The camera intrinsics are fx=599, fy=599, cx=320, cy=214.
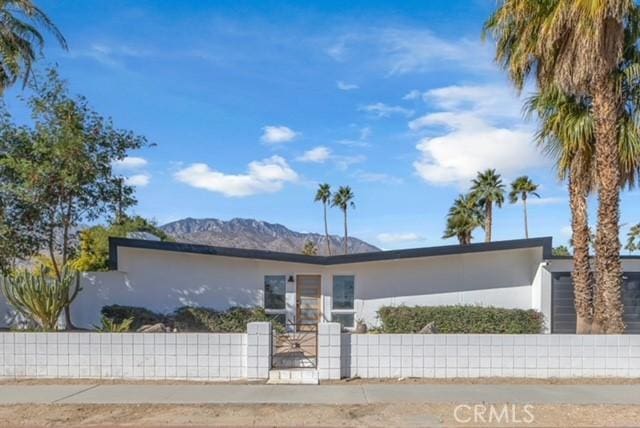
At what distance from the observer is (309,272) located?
18344mm

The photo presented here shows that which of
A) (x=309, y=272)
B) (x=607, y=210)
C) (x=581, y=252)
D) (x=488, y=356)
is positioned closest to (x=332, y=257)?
(x=309, y=272)

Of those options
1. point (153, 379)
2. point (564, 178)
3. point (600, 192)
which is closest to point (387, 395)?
point (153, 379)

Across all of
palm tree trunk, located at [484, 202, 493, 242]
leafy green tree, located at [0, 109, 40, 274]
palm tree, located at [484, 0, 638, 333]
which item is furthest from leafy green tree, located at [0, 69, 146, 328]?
palm tree trunk, located at [484, 202, 493, 242]

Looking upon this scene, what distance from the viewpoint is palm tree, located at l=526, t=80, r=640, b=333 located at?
44.1 feet

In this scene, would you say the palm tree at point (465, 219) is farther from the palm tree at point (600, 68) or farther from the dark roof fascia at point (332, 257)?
the palm tree at point (600, 68)

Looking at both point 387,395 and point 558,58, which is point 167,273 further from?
point 558,58

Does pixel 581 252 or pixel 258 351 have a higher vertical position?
pixel 581 252

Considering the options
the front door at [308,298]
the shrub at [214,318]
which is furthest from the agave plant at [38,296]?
the front door at [308,298]

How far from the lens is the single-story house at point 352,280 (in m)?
17.8

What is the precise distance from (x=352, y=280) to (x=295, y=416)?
10.2m

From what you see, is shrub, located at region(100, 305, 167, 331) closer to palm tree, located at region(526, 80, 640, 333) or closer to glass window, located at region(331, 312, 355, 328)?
glass window, located at region(331, 312, 355, 328)

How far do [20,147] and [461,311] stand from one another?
1265 cm

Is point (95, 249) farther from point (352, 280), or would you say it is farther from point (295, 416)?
point (295, 416)

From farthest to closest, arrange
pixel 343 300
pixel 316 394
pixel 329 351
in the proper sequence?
pixel 343 300
pixel 329 351
pixel 316 394
